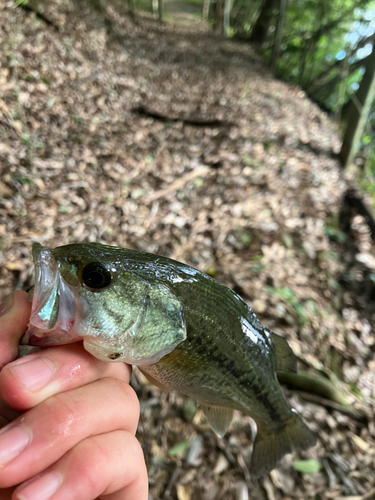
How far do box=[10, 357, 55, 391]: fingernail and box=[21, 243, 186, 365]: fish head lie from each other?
0.06 meters

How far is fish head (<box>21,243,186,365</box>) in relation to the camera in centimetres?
87

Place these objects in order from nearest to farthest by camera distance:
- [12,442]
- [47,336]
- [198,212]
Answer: [12,442] < [47,336] < [198,212]

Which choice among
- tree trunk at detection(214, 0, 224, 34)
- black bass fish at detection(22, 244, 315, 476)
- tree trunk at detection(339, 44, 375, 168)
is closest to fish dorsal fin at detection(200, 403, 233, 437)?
black bass fish at detection(22, 244, 315, 476)

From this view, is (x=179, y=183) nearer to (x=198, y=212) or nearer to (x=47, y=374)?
(x=198, y=212)

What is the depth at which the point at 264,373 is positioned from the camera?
130cm

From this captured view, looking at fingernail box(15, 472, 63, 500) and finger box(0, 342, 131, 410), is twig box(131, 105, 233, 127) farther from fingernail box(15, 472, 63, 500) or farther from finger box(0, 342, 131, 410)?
fingernail box(15, 472, 63, 500)

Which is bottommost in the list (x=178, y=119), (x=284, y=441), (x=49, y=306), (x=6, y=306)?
(x=284, y=441)

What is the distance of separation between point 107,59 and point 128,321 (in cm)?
612

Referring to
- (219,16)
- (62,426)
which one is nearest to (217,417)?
(62,426)

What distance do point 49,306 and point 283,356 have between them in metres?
1.02

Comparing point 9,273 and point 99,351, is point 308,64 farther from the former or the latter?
point 99,351

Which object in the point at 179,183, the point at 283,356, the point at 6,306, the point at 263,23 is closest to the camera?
the point at 6,306

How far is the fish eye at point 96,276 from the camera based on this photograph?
93 centimetres

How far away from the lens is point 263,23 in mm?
10844
